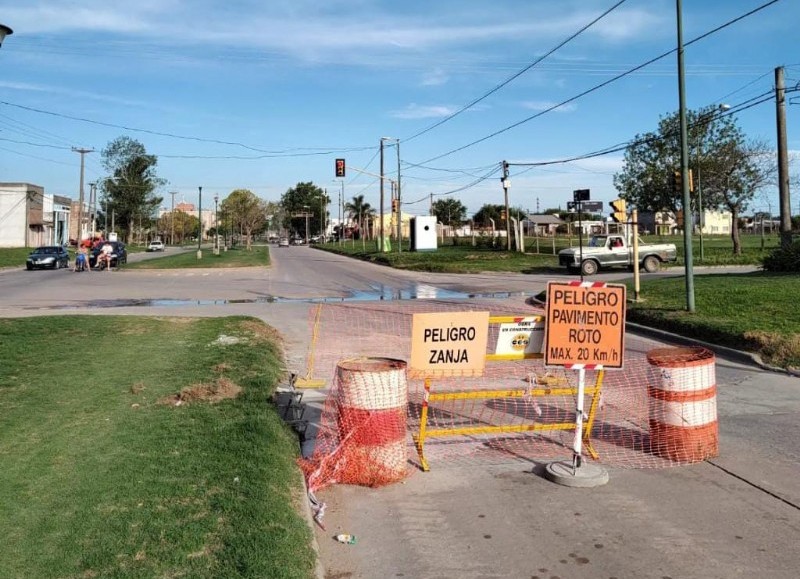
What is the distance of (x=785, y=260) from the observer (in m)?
22.8

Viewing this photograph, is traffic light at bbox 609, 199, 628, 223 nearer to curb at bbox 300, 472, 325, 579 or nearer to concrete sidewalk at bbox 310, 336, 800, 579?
concrete sidewalk at bbox 310, 336, 800, 579

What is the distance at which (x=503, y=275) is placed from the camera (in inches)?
1300

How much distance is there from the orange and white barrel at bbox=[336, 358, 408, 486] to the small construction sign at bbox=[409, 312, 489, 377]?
1.48 ft

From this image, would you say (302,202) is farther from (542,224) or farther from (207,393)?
(207,393)

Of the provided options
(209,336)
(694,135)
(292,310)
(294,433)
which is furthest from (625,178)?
(294,433)

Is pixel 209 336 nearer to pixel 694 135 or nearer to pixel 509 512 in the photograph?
pixel 509 512

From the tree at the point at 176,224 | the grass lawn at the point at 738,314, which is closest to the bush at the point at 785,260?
the grass lawn at the point at 738,314

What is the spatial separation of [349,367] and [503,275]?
27.8 meters

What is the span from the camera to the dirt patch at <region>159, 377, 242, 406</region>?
724 cm

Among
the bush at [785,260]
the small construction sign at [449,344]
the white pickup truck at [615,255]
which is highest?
the white pickup truck at [615,255]

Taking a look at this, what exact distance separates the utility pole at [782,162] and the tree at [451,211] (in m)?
118

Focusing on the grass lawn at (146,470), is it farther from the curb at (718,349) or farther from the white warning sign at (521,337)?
the curb at (718,349)

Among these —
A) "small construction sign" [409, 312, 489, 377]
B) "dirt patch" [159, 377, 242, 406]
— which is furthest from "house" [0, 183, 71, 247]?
"small construction sign" [409, 312, 489, 377]

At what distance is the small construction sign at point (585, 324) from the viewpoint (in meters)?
5.93
